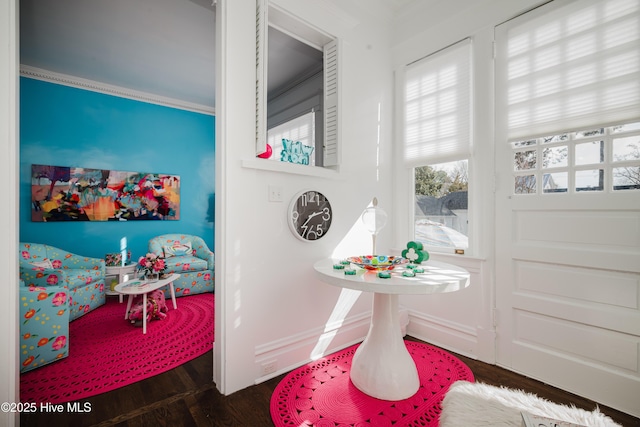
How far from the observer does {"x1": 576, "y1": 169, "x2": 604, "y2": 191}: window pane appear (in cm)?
183

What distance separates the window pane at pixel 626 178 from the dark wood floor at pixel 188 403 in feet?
4.39

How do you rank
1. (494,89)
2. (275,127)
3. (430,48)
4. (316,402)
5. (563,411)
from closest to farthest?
(563,411) → (316,402) → (494,89) → (430,48) → (275,127)

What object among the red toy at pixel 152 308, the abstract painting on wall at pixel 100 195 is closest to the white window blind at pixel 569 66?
the red toy at pixel 152 308

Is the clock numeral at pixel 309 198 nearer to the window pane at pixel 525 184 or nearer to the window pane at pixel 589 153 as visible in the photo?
the window pane at pixel 525 184

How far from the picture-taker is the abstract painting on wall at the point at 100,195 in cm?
392

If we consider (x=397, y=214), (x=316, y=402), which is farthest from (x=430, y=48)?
(x=316, y=402)

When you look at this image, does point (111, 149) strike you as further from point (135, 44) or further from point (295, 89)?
point (295, 89)

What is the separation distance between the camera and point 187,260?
423 centimetres

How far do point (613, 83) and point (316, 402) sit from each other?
2628 mm

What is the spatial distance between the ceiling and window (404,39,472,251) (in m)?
0.81

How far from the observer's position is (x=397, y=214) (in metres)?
2.94

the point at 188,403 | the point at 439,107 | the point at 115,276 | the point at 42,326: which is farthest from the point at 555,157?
the point at 115,276

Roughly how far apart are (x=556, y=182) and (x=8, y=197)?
10.2 feet

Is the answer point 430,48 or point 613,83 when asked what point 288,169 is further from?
point 613,83
